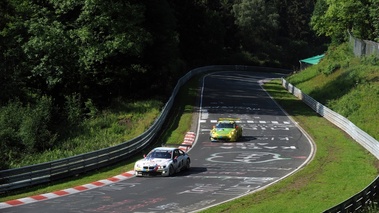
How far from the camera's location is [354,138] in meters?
41.3

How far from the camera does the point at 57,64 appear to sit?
55.4m

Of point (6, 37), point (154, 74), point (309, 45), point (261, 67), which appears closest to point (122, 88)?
point (154, 74)

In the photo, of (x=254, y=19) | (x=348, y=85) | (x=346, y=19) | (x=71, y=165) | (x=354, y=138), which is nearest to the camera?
(x=71, y=165)

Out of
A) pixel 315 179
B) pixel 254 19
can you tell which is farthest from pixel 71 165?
pixel 254 19

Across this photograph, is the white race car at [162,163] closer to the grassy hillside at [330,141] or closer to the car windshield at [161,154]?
the car windshield at [161,154]

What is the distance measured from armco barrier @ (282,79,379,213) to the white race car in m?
10.2

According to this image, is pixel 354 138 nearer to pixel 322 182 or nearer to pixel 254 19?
pixel 322 182

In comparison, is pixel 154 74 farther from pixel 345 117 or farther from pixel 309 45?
pixel 309 45

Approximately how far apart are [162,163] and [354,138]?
17.1 m

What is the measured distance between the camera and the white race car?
2959cm

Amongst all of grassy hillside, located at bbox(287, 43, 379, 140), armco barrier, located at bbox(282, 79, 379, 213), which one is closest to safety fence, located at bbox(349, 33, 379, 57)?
grassy hillside, located at bbox(287, 43, 379, 140)

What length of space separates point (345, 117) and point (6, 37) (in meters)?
32.0

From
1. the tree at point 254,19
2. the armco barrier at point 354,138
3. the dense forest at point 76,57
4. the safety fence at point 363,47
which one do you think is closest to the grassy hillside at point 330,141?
the armco barrier at point 354,138

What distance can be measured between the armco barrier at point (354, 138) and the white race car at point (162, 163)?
33.6ft
